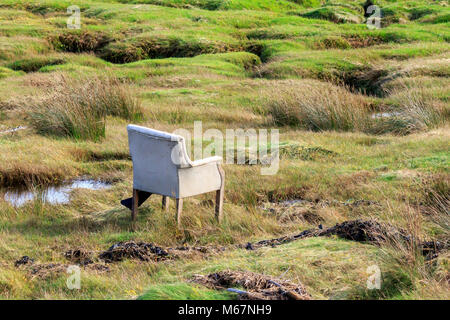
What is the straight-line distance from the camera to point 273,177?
11.3 meters

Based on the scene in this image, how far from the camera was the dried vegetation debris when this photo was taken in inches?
221

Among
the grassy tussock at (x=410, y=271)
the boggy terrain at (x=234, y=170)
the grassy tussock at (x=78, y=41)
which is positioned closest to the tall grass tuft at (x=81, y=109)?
the boggy terrain at (x=234, y=170)

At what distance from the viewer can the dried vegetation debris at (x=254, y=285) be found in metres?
5.62

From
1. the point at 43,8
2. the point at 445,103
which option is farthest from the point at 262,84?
the point at 43,8

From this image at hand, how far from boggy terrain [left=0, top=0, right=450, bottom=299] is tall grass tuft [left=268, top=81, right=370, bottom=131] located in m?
0.05

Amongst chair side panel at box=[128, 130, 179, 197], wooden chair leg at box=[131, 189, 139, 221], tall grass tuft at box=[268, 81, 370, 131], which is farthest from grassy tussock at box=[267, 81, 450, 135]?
chair side panel at box=[128, 130, 179, 197]

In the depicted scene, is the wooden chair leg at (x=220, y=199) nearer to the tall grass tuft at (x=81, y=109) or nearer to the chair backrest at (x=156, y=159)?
the chair backrest at (x=156, y=159)

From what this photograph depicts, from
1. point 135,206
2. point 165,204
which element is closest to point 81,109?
point 165,204

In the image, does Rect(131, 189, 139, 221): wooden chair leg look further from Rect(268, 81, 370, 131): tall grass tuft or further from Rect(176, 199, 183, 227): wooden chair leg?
Rect(268, 81, 370, 131): tall grass tuft

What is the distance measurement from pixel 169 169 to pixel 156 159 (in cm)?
24

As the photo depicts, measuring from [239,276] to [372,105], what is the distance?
1196 cm

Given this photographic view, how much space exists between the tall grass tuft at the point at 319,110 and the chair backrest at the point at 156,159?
7.14 metres

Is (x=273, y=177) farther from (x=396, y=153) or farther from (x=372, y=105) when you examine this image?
(x=372, y=105)

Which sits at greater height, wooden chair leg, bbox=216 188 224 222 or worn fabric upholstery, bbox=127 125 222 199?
worn fabric upholstery, bbox=127 125 222 199
